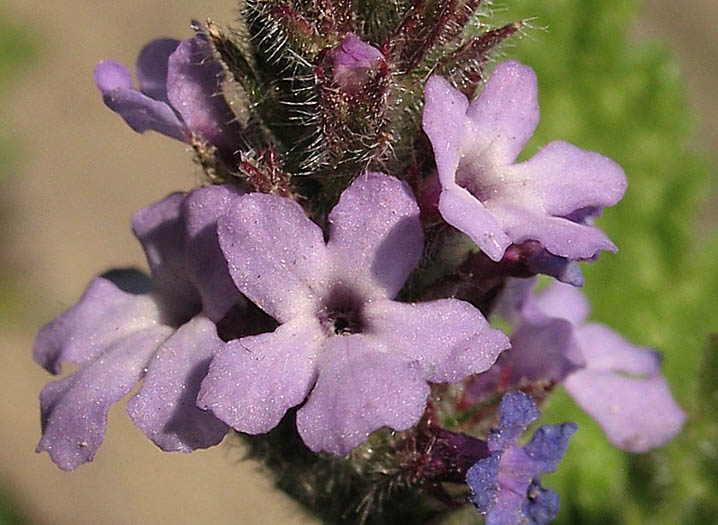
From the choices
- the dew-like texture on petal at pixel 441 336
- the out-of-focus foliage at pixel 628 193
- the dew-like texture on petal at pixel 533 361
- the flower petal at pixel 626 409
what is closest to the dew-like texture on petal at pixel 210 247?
the dew-like texture on petal at pixel 441 336

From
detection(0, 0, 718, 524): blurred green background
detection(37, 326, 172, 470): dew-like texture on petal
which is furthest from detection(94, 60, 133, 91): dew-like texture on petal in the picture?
detection(37, 326, 172, 470): dew-like texture on petal

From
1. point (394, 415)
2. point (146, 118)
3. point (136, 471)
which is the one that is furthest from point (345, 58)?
point (136, 471)

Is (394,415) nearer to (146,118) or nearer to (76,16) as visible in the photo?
(146,118)

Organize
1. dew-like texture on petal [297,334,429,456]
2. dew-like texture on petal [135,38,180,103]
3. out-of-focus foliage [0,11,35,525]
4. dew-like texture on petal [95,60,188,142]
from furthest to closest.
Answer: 1. out-of-focus foliage [0,11,35,525]
2. dew-like texture on petal [135,38,180,103]
3. dew-like texture on petal [95,60,188,142]
4. dew-like texture on petal [297,334,429,456]

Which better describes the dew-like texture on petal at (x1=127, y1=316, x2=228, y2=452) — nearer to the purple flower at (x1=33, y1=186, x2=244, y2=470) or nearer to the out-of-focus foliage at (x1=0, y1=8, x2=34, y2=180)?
the purple flower at (x1=33, y1=186, x2=244, y2=470)

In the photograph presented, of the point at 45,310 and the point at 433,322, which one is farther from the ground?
the point at 433,322

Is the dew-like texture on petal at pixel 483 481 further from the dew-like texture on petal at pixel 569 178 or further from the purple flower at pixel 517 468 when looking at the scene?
the dew-like texture on petal at pixel 569 178

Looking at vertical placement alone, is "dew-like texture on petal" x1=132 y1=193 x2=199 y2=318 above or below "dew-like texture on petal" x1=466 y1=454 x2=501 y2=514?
below
